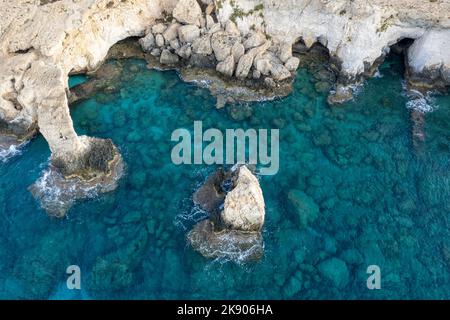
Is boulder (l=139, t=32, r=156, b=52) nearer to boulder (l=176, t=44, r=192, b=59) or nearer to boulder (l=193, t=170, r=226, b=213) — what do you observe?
boulder (l=176, t=44, r=192, b=59)

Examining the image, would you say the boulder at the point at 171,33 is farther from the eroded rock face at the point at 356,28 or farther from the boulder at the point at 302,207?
the boulder at the point at 302,207

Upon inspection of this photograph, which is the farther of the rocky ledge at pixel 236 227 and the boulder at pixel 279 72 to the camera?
the boulder at pixel 279 72

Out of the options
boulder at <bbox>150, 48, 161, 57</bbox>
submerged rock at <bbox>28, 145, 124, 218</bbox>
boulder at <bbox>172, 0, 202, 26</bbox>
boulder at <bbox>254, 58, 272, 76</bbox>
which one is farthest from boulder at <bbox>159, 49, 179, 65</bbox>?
submerged rock at <bbox>28, 145, 124, 218</bbox>

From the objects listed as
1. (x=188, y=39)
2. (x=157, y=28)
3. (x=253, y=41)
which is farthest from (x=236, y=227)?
(x=157, y=28)

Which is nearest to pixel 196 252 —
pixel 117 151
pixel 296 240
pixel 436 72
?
pixel 296 240

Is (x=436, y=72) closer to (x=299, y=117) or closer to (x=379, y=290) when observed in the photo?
(x=299, y=117)

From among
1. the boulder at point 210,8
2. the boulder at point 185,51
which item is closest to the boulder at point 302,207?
the boulder at point 185,51

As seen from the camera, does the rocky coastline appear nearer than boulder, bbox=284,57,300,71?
Yes
